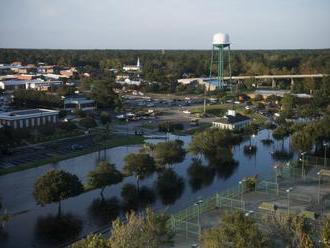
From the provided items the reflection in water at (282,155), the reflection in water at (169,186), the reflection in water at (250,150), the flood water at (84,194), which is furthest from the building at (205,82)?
the reflection in water at (169,186)

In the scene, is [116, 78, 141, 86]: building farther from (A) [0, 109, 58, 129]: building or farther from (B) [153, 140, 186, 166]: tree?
(B) [153, 140, 186, 166]: tree

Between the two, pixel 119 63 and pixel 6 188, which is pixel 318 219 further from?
pixel 119 63

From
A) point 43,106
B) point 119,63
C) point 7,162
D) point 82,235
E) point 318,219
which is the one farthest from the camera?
point 119,63

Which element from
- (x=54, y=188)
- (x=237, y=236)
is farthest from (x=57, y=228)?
(x=237, y=236)

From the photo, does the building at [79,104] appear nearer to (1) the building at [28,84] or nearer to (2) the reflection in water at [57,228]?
(1) the building at [28,84]

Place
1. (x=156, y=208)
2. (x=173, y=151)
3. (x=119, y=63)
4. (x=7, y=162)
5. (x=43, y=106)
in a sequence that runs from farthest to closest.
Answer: (x=119, y=63) → (x=43, y=106) → (x=7, y=162) → (x=173, y=151) → (x=156, y=208)

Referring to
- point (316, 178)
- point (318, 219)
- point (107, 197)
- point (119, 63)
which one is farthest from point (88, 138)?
point (119, 63)
